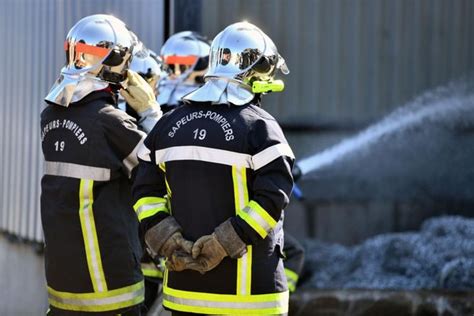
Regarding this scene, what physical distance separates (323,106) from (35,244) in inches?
109

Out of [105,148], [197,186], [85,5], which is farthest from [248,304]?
[85,5]

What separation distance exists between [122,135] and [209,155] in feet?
1.70

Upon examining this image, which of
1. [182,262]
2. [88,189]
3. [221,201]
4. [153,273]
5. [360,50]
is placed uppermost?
[221,201]

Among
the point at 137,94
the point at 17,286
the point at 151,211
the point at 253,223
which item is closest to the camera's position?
the point at 253,223

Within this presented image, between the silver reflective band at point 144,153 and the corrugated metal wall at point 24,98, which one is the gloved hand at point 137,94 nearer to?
the silver reflective band at point 144,153

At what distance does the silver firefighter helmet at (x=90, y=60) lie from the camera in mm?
3959

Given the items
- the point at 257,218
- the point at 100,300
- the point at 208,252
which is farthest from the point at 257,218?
the point at 100,300

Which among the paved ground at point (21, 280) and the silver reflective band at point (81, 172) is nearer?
the silver reflective band at point (81, 172)

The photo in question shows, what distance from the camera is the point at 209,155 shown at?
3559mm

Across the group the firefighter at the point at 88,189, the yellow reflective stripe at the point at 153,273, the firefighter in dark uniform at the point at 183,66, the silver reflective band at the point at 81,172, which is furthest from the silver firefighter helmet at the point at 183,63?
the silver reflective band at the point at 81,172

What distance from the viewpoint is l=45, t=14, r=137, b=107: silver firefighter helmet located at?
3.96 metres

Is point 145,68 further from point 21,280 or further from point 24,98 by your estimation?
point 21,280

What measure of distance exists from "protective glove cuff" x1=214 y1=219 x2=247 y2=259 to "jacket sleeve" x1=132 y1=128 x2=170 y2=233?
29 centimetres

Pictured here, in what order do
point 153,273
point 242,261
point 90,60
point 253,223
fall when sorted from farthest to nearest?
point 153,273 < point 90,60 < point 242,261 < point 253,223
